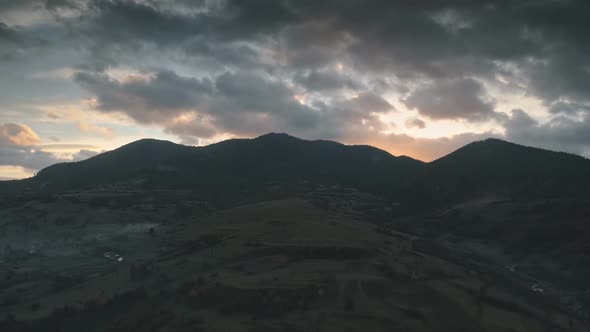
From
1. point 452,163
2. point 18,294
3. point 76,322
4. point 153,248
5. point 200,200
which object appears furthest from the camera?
point 452,163

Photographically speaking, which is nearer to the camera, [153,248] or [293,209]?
[153,248]

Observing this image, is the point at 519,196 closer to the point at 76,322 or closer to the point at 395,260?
the point at 395,260

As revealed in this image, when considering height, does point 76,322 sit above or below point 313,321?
below

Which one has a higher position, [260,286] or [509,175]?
[509,175]

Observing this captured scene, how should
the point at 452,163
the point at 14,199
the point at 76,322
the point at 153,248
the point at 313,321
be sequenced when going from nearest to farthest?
the point at 313,321
the point at 76,322
the point at 153,248
the point at 14,199
the point at 452,163

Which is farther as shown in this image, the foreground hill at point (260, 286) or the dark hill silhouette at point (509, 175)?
the dark hill silhouette at point (509, 175)

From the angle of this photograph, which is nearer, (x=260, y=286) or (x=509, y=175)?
(x=260, y=286)

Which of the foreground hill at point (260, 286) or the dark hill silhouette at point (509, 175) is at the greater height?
the dark hill silhouette at point (509, 175)

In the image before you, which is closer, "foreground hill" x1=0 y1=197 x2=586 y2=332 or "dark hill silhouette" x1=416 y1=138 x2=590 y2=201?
"foreground hill" x1=0 y1=197 x2=586 y2=332

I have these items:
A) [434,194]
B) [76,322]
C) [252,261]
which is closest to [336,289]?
[252,261]

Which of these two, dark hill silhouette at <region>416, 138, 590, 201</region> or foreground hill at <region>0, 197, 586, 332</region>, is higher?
dark hill silhouette at <region>416, 138, 590, 201</region>

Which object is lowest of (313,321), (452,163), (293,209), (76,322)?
(76,322)
